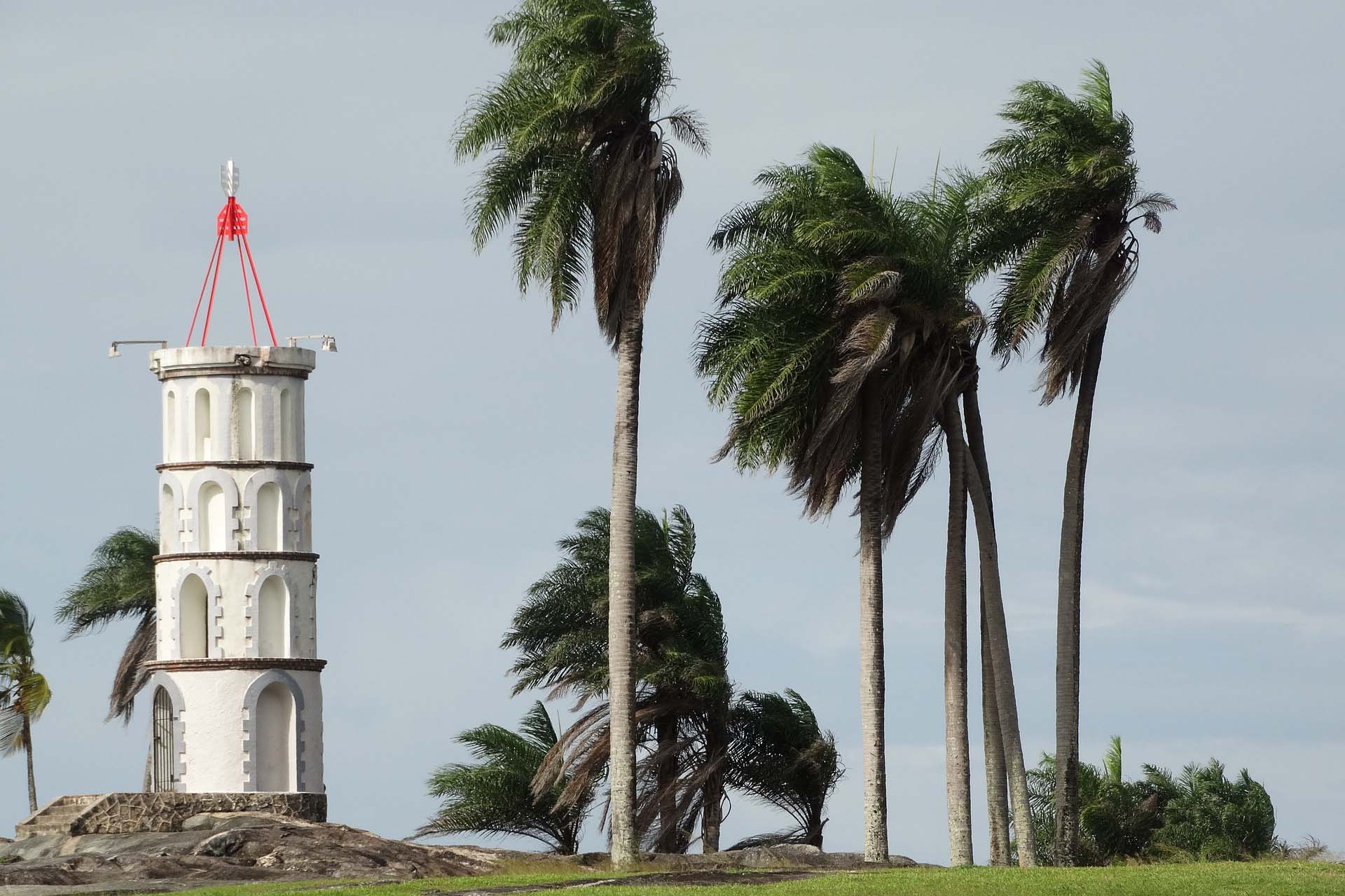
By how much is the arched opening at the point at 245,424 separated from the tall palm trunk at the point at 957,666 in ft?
49.5

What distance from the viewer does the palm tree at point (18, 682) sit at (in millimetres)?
48469

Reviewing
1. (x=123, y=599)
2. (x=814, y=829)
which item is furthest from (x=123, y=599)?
(x=814, y=829)

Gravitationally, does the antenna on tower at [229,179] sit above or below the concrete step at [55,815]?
above

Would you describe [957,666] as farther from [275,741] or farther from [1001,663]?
[275,741]

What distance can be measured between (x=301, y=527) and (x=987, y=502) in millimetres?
14840

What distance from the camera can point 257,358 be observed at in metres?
40.8

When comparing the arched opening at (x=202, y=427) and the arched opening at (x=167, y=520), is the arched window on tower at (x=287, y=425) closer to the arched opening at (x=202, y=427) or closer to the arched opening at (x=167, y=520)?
the arched opening at (x=202, y=427)

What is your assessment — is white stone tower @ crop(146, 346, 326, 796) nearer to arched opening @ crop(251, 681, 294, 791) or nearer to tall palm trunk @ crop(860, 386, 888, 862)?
arched opening @ crop(251, 681, 294, 791)

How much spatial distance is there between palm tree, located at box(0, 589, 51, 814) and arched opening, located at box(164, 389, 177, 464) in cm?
1046

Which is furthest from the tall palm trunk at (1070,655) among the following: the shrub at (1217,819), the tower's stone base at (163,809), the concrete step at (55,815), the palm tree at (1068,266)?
the concrete step at (55,815)

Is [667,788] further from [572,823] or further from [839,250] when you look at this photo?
[839,250]

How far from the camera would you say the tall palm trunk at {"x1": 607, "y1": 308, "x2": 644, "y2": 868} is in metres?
31.4

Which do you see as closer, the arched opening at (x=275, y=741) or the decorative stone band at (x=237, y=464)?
the decorative stone band at (x=237, y=464)

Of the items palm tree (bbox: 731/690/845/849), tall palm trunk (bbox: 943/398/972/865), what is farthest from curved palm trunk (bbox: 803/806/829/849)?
tall palm trunk (bbox: 943/398/972/865)
